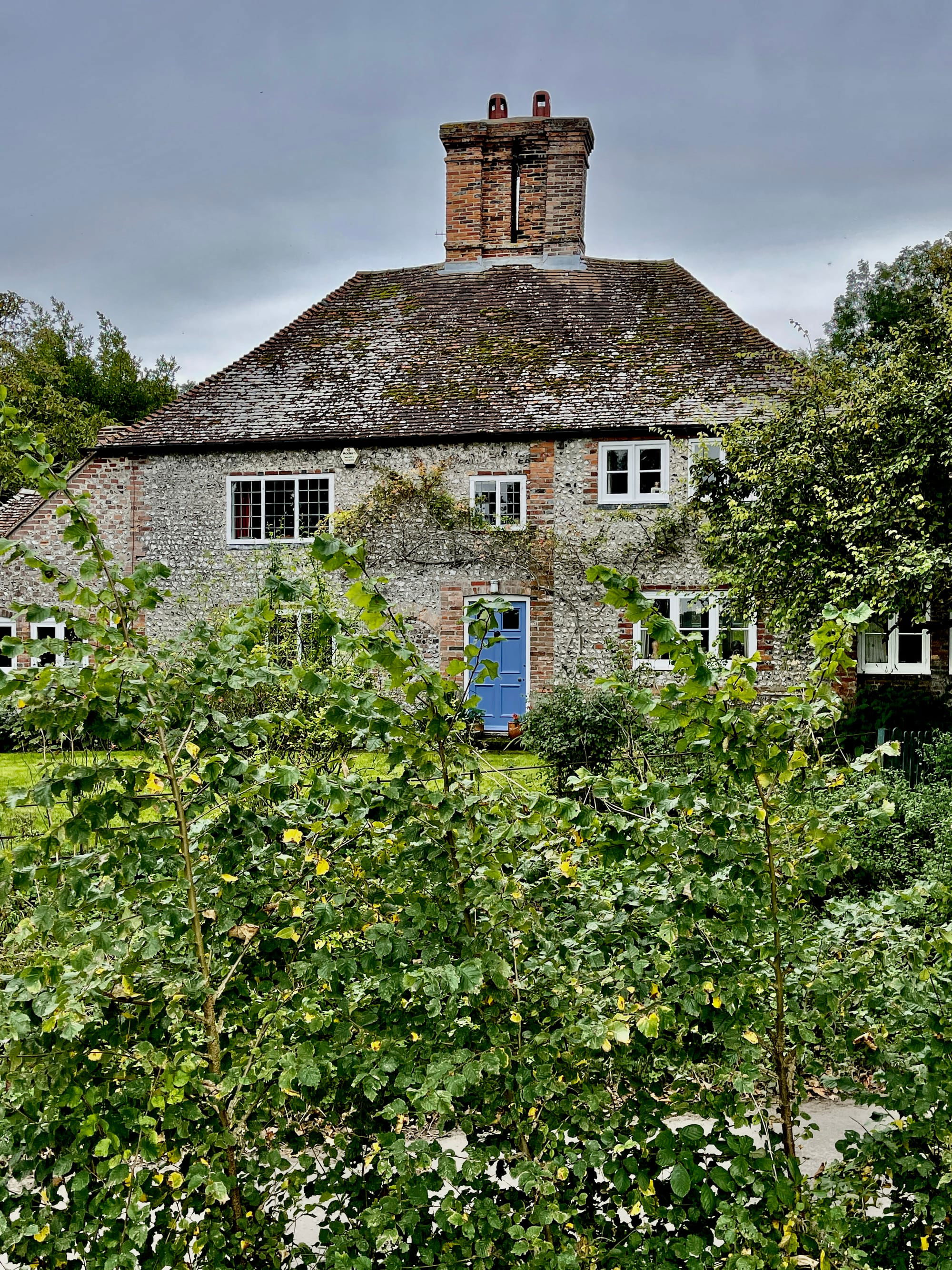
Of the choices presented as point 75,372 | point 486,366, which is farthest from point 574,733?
point 75,372

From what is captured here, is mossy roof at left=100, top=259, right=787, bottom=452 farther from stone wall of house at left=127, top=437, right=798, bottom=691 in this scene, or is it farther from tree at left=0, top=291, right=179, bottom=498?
tree at left=0, top=291, right=179, bottom=498

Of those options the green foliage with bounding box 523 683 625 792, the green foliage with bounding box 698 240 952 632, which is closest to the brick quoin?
the green foliage with bounding box 698 240 952 632

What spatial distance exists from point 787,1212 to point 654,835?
1012mm

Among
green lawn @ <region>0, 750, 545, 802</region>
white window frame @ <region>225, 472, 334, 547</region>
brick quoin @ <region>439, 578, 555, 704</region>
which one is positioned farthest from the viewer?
white window frame @ <region>225, 472, 334, 547</region>

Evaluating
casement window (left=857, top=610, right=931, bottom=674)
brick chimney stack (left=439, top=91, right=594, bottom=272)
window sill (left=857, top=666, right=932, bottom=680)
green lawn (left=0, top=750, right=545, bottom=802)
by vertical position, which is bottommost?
green lawn (left=0, top=750, right=545, bottom=802)

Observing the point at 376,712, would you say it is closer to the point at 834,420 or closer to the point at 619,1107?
the point at 619,1107

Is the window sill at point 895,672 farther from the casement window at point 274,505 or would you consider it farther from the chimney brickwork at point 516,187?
the chimney brickwork at point 516,187

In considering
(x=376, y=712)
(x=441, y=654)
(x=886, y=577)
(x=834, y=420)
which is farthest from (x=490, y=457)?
(x=376, y=712)

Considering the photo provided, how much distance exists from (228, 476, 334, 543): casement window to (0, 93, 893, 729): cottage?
0.14ft

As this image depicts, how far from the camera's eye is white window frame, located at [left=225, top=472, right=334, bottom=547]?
1936 cm

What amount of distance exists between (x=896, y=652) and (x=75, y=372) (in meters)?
35.2

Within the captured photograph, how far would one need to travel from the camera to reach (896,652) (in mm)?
17359

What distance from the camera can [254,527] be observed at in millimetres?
19719

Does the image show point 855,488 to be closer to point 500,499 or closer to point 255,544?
point 500,499
